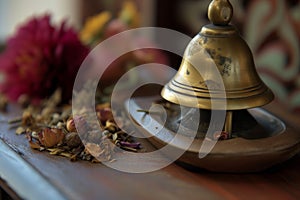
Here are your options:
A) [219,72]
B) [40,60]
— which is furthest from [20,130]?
[219,72]

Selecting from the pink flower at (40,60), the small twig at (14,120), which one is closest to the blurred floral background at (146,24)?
the pink flower at (40,60)

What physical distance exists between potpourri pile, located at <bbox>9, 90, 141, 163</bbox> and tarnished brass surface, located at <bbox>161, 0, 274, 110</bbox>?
0.29 feet

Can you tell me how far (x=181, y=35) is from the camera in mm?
1322

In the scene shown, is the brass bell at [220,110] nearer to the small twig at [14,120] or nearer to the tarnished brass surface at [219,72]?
the tarnished brass surface at [219,72]

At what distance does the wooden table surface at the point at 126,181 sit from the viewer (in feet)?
1.88

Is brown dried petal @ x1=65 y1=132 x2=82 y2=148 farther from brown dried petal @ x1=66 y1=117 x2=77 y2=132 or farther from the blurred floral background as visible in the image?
the blurred floral background

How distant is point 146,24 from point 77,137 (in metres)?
0.68

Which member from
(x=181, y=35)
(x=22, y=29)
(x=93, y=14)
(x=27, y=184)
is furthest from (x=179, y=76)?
(x=93, y=14)

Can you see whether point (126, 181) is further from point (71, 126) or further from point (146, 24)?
point (146, 24)

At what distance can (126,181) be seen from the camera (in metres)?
0.60

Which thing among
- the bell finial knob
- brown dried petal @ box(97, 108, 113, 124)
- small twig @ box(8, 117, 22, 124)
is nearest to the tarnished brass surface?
the bell finial knob

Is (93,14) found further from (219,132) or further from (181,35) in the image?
(219,132)

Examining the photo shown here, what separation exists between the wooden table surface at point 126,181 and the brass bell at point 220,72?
70 millimetres

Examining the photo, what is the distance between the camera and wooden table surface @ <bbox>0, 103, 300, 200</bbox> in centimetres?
57
